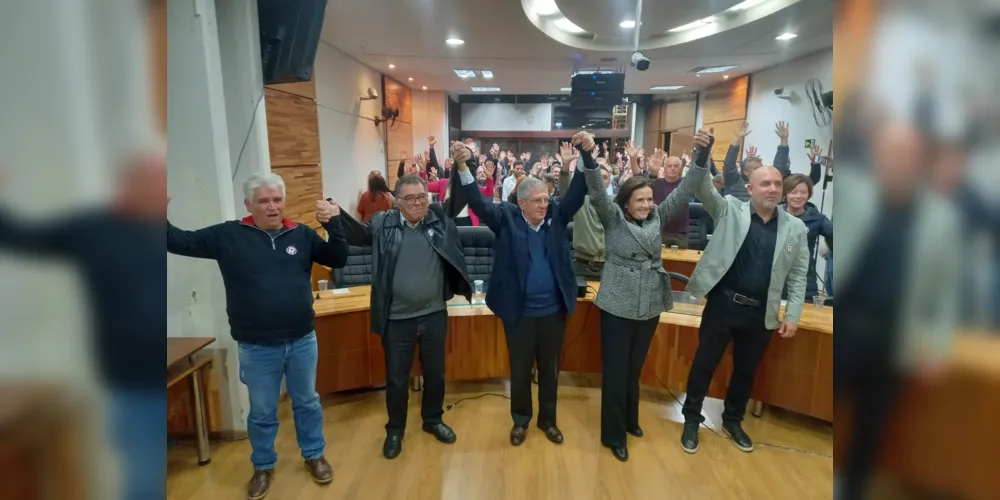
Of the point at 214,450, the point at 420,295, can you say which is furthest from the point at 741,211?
the point at 214,450

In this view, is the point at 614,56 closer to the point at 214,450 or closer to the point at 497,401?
the point at 497,401

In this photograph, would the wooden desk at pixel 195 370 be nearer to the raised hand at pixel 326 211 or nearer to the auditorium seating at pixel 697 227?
the raised hand at pixel 326 211

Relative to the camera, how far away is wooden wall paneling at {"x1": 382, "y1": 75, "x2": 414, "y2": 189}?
21.9ft

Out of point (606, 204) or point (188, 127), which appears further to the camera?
point (606, 204)

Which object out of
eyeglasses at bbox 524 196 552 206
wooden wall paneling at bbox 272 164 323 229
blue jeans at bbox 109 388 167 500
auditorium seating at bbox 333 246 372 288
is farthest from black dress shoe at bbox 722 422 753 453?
wooden wall paneling at bbox 272 164 323 229

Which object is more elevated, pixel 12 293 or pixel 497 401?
pixel 12 293

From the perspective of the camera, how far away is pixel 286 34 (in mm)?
2217

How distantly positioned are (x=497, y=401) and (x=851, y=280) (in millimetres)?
2622

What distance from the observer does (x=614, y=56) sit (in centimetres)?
530

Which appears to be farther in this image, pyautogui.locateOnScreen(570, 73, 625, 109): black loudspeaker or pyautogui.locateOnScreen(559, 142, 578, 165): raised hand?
pyautogui.locateOnScreen(570, 73, 625, 109): black loudspeaker

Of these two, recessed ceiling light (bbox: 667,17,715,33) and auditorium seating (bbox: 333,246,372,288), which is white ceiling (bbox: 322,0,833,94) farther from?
auditorium seating (bbox: 333,246,372,288)

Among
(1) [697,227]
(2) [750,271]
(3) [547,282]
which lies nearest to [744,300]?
(2) [750,271]

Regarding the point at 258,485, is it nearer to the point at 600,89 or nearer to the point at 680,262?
the point at 680,262

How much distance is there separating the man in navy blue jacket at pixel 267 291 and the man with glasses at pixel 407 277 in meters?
0.22
